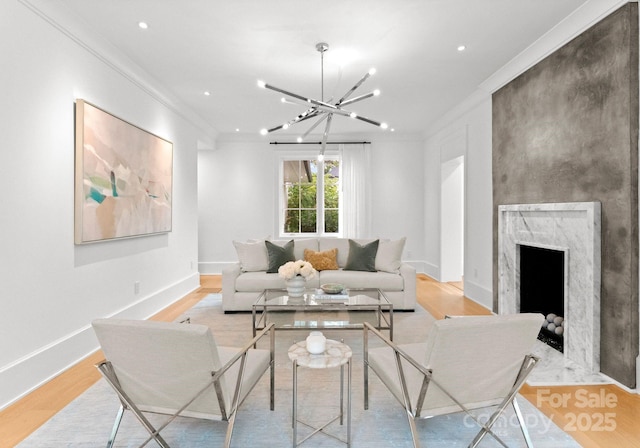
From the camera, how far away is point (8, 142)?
2.47m

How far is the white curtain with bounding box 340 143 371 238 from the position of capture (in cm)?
761

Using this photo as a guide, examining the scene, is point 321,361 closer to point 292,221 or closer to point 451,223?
point 451,223

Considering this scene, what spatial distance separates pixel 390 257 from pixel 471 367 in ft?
10.6

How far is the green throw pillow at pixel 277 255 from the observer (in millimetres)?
4867

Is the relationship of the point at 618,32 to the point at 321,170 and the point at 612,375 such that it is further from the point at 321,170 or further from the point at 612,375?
the point at 321,170

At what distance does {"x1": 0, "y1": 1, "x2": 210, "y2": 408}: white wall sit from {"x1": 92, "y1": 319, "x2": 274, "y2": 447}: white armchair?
1285 mm

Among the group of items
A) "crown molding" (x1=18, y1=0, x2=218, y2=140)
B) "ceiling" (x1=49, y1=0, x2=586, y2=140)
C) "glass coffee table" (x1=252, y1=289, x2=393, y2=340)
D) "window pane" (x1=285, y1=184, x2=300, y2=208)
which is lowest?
"glass coffee table" (x1=252, y1=289, x2=393, y2=340)

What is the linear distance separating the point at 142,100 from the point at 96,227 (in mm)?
1766

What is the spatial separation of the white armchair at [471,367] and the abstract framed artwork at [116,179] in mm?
2897

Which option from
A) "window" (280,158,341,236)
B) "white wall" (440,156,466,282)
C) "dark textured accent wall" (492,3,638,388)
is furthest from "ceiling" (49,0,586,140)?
"window" (280,158,341,236)

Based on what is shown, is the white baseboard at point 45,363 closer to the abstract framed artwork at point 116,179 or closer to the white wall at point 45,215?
the white wall at point 45,215

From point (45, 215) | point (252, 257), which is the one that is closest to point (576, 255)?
point (252, 257)

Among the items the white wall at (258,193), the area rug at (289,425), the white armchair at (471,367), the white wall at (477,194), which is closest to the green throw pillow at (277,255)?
the area rug at (289,425)

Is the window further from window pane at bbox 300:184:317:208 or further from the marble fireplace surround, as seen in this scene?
the marble fireplace surround
